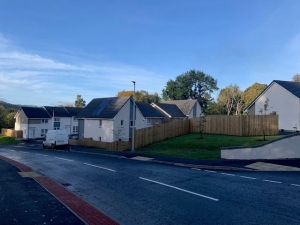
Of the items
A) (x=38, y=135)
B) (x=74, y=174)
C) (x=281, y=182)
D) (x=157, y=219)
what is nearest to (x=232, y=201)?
(x=157, y=219)

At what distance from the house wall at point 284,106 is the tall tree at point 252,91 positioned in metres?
35.8

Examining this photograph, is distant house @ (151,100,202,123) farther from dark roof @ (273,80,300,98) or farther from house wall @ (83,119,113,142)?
dark roof @ (273,80,300,98)

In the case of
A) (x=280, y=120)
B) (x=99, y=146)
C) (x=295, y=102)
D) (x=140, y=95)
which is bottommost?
(x=99, y=146)

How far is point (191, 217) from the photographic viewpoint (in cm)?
703

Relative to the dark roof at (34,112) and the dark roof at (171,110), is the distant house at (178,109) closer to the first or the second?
the dark roof at (171,110)

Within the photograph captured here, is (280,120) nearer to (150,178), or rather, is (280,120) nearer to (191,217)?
(150,178)

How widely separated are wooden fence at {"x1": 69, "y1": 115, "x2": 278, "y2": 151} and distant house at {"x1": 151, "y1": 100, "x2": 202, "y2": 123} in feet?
53.4

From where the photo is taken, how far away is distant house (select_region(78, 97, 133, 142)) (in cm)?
4112

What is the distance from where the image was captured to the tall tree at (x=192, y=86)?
8069 cm

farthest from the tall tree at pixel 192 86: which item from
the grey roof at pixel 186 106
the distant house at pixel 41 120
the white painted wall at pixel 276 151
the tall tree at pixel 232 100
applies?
the white painted wall at pixel 276 151

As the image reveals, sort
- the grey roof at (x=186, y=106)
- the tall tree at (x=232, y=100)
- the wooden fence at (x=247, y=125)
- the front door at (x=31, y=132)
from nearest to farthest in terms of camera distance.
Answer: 1. the wooden fence at (x=247, y=125)
2. the grey roof at (x=186, y=106)
3. the front door at (x=31, y=132)
4. the tall tree at (x=232, y=100)

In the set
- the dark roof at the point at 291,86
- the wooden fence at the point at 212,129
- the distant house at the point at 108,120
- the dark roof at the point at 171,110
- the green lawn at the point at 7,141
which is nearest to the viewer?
the wooden fence at the point at 212,129

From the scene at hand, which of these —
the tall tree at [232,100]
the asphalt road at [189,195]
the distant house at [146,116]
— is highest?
the tall tree at [232,100]

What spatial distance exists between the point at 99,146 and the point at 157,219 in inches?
1196
